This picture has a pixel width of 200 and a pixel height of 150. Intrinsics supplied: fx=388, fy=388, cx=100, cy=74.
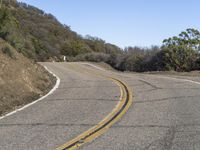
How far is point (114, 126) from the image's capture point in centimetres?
890

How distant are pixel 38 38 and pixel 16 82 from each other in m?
61.3

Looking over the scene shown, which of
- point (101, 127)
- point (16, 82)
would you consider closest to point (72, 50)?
point (16, 82)

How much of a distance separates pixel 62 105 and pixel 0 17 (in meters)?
13.7

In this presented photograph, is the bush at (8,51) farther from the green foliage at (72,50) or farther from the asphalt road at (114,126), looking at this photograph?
the green foliage at (72,50)

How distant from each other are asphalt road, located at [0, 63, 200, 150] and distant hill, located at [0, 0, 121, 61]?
1144cm

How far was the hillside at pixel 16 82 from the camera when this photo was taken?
526 inches

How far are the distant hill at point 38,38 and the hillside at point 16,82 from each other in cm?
430

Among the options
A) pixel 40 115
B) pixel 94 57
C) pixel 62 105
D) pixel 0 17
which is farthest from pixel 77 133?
pixel 94 57

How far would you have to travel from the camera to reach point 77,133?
823cm

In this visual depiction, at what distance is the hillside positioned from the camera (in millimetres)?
13350

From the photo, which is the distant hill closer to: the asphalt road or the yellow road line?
the asphalt road

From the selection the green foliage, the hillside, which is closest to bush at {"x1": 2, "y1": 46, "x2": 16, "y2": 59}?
the hillside

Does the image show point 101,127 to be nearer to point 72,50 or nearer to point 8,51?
point 8,51

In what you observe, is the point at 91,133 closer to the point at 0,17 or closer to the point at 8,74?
the point at 8,74
